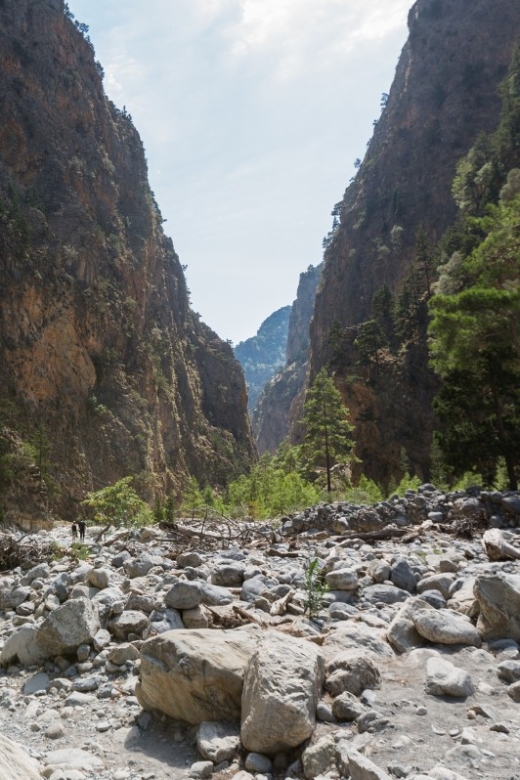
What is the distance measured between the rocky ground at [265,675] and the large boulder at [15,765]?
1 centimetres

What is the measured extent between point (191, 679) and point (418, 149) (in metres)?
88.1

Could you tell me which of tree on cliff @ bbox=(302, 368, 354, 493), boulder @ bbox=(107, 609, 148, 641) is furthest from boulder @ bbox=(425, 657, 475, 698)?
tree on cliff @ bbox=(302, 368, 354, 493)

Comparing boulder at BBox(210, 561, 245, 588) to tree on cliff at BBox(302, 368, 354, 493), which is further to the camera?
tree on cliff at BBox(302, 368, 354, 493)

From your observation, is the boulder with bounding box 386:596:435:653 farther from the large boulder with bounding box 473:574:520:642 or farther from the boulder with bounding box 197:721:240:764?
the boulder with bounding box 197:721:240:764

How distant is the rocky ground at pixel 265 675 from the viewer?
8.55 feet

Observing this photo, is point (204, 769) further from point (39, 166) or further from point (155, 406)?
point (39, 166)

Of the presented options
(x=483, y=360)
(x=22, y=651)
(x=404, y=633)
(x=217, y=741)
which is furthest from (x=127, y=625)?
(x=483, y=360)

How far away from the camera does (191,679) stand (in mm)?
3123

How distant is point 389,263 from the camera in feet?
233

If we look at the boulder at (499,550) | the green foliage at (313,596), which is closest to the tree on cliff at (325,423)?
the boulder at (499,550)

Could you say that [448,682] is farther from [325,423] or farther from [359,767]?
[325,423]

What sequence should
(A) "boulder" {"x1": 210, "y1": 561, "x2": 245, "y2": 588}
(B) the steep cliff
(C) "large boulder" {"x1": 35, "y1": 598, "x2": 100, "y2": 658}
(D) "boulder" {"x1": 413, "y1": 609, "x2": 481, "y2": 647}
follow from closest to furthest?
1. (D) "boulder" {"x1": 413, "y1": 609, "x2": 481, "y2": 647}
2. (C) "large boulder" {"x1": 35, "y1": 598, "x2": 100, "y2": 658}
3. (A) "boulder" {"x1": 210, "y1": 561, "x2": 245, "y2": 588}
4. (B) the steep cliff

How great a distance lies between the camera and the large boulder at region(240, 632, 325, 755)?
8.86 ft

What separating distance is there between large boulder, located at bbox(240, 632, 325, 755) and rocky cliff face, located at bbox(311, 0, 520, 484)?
203 feet
